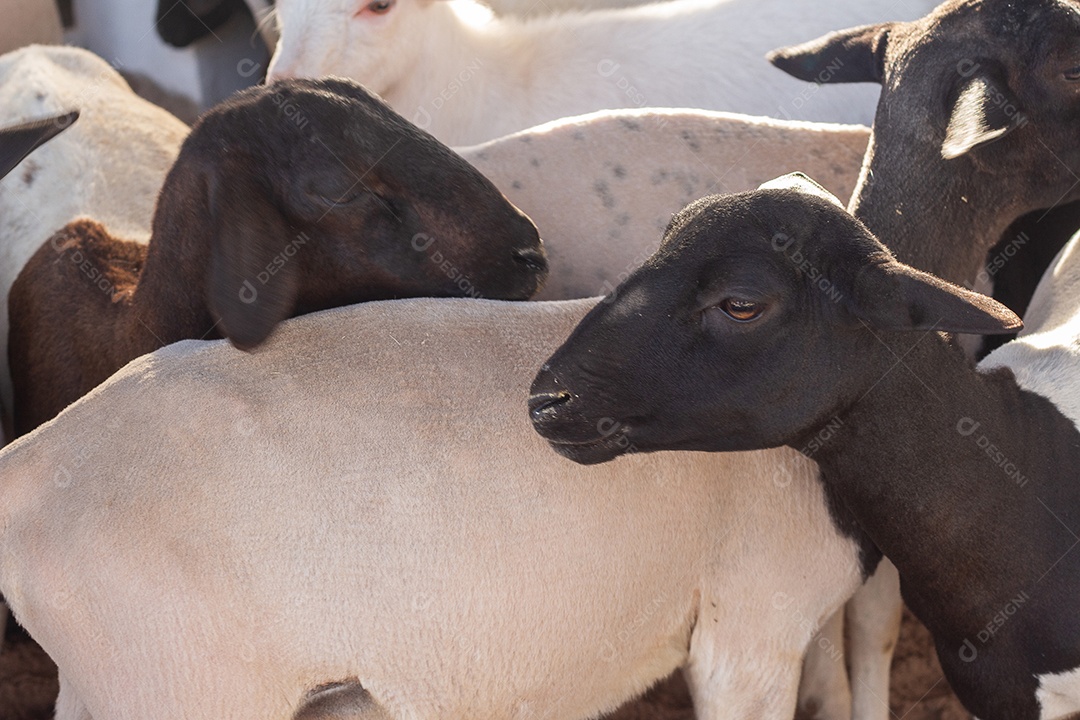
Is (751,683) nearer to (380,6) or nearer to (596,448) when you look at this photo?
(596,448)

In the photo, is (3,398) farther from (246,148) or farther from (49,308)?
(246,148)

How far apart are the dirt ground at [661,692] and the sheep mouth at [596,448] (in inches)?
63.0

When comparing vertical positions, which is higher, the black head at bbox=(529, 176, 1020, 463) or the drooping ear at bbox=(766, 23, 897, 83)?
the drooping ear at bbox=(766, 23, 897, 83)

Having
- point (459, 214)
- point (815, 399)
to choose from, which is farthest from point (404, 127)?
point (815, 399)

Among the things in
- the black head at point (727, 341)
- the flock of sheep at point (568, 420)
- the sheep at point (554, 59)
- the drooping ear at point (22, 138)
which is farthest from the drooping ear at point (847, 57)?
the drooping ear at point (22, 138)

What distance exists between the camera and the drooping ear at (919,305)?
202 cm

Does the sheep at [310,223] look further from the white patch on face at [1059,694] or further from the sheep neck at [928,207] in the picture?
the white patch on face at [1059,694]

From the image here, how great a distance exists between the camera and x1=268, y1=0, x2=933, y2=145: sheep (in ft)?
14.0

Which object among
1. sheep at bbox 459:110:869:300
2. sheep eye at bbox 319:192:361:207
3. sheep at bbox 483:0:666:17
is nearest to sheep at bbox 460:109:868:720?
sheep at bbox 459:110:869:300

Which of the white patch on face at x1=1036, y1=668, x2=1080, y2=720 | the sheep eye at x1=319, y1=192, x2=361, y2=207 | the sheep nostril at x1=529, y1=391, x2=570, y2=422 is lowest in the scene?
the white patch on face at x1=1036, y1=668, x2=1080, y2=720

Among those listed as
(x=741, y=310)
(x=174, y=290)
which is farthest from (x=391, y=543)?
(x=174, y=290)

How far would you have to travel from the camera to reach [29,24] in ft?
17.5

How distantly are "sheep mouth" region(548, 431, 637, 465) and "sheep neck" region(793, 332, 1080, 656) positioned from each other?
39cm

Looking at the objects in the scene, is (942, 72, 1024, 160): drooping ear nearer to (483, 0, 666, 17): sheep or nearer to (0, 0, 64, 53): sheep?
(483, 0, 666, 17): sheep
